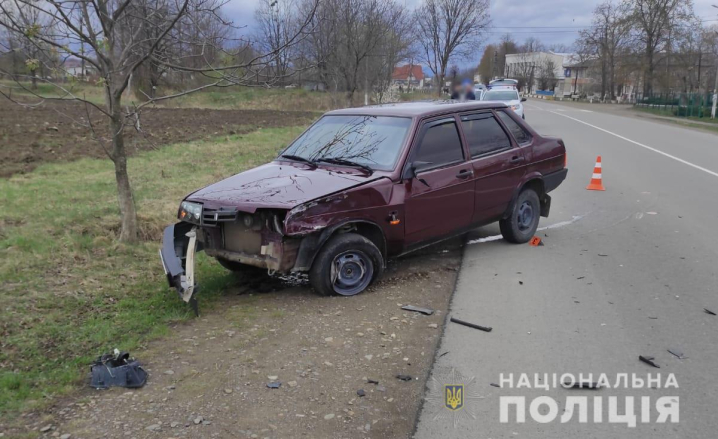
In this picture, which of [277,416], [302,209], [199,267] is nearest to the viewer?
[277,416]

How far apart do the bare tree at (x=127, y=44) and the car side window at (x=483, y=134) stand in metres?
2.17

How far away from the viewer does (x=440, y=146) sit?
19.9 feet

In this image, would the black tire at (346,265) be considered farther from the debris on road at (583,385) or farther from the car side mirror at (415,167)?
the debris on road at (583,385)

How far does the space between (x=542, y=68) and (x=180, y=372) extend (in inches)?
5068

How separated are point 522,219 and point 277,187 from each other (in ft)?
11.6

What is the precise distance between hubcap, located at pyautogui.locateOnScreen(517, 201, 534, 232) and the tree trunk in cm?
481

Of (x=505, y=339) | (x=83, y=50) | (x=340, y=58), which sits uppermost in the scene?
(x=340, y=58)

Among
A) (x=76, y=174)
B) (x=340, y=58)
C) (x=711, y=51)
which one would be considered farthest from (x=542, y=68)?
(x=76, y=174)

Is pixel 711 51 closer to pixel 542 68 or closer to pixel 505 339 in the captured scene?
pixel 542 68

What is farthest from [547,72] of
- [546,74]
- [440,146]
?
[440,146]

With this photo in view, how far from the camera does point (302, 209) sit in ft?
15.6

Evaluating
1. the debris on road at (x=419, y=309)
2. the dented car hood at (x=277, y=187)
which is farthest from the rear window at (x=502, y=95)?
the debris on road at (x=419, y=309)

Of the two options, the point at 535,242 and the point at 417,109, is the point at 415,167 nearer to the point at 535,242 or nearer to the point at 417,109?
the point at 417,109

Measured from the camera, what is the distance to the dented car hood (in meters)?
4.83
